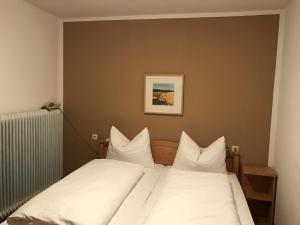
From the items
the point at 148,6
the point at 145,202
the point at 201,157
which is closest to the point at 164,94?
the point at 201,157

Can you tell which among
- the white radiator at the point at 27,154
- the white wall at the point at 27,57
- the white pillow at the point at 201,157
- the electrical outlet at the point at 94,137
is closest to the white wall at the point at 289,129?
the white pillow at the point at 201,157

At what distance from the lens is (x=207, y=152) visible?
2.90 meters

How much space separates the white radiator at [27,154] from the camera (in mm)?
2621

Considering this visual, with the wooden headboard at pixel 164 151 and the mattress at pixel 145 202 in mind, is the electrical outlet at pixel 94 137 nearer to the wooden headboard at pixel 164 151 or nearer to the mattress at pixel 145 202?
the wooden headboard at pixel 164 151

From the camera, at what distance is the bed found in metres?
1.85

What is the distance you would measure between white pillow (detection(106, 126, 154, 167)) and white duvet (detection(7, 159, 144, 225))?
622 millimetres

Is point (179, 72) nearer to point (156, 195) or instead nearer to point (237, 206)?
point (156, 195)

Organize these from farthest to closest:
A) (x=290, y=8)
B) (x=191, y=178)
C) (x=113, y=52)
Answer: (x=113, y=52) < (x=290, y=8) < (x=191, y=178)

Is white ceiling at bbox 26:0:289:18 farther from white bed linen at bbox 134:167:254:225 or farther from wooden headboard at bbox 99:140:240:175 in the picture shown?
white bed linen at bbox 134:167:254:225

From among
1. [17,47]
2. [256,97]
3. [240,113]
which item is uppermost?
[17,47]

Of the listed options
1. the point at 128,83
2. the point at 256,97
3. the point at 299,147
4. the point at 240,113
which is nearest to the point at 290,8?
the point at 256,97

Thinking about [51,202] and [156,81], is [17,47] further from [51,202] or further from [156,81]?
[51,202]

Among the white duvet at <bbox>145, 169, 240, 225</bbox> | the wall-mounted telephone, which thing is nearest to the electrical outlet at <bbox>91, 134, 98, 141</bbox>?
the wall-mounted telephone

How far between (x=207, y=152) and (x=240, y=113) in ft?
2.15
